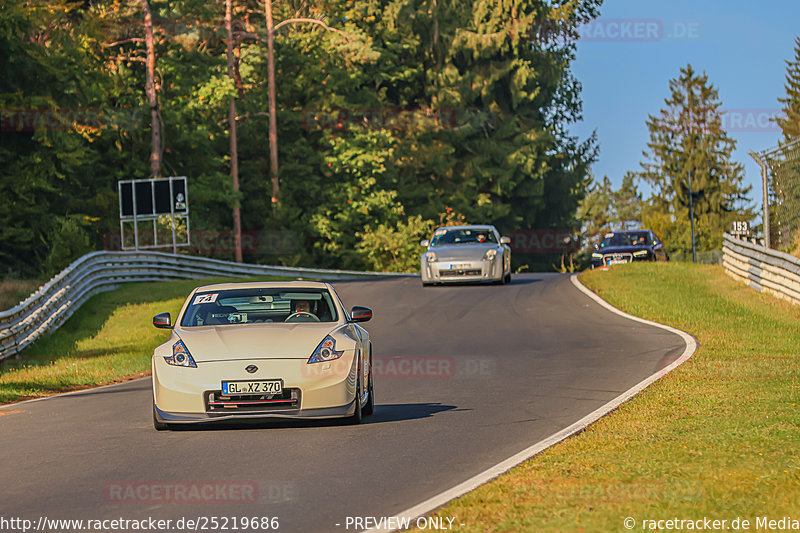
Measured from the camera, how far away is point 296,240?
186 feet

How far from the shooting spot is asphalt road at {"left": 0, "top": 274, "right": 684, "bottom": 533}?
303 inches

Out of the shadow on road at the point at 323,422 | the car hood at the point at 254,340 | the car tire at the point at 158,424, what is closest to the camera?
the car hood at the point at 254,340

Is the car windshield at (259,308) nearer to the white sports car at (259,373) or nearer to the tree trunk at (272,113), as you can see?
the white sports car at (259,373)

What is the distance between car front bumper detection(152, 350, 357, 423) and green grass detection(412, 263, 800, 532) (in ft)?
7.73

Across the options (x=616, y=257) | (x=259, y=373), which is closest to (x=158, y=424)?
(x=259, y=373)

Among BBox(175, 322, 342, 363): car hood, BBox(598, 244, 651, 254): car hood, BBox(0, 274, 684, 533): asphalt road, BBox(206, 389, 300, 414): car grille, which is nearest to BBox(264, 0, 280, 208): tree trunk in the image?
BBox(598, 244, 651, 254): car hood

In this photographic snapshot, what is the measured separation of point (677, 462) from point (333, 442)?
3.19m

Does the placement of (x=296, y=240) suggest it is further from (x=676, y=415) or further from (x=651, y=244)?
(x=676, y=415)

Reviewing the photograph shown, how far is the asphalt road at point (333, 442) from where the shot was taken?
7.70 metres

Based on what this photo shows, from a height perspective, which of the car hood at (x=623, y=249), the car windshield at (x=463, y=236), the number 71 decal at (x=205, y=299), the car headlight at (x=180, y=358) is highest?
the number 71 decal at (x=205, y=299)

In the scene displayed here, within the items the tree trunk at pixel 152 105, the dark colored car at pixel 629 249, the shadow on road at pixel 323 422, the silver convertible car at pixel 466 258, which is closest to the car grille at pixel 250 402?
the shadow on road at pixel 323 422

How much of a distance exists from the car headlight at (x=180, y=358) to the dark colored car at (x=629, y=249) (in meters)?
29.9

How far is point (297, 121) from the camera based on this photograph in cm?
6134

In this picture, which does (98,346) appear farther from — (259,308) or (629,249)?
(629,249)
